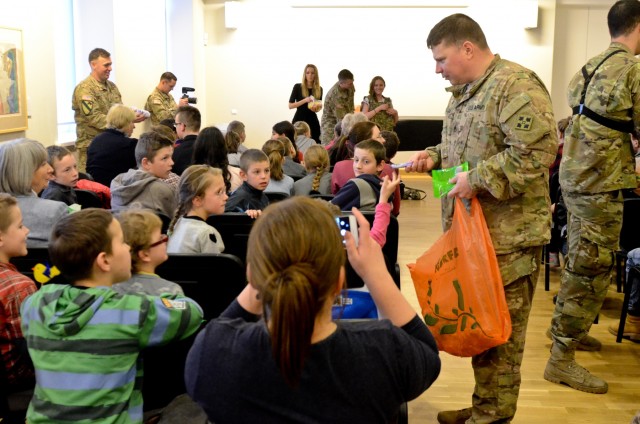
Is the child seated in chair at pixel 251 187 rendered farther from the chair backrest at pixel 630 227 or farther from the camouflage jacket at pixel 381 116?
the camouflage jacket at pixel 381 116

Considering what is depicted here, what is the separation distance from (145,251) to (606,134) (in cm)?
233

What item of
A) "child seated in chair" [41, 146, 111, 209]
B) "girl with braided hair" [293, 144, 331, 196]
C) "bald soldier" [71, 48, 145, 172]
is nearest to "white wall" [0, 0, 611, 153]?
"bald soldier" [71, 48, 145, 172]

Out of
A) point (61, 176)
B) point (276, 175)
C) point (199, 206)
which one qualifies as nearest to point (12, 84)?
point (61, 176)

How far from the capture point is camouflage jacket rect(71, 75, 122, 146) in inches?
293

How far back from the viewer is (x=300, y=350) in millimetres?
1228

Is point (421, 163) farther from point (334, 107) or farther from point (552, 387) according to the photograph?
point (334, 107)

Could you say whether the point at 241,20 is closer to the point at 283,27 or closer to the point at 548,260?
the point at 283,27

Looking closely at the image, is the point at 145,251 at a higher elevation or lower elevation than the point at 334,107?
lower

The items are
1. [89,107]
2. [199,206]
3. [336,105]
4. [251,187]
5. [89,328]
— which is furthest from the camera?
[336,105]

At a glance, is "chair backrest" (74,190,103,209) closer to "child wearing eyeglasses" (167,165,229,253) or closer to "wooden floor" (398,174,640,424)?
"child wearing eyeglasses" (167,165,229,253)

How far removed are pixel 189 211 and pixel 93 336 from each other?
145cm

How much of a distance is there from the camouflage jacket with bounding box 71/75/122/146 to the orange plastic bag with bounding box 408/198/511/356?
5506 mm

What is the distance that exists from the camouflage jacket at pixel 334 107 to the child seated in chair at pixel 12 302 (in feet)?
25.9

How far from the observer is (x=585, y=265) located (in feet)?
12.0
